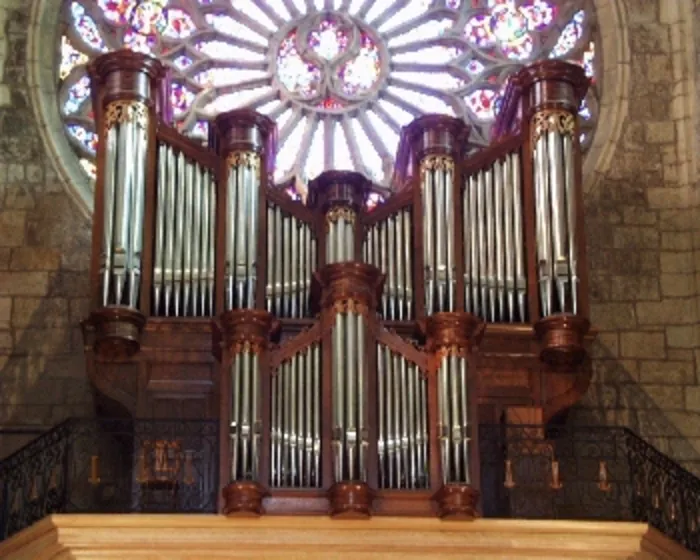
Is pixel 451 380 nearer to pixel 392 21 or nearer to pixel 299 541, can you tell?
pixel 299 541

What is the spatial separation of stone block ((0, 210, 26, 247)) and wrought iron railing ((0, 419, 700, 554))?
2.42 m

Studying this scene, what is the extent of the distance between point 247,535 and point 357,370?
1617 mm

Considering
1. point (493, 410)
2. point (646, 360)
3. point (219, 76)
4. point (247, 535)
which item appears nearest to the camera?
point (247, 535)

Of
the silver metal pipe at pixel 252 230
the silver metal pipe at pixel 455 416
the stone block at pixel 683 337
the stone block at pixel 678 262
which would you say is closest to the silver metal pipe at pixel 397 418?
the silver metal pipe at pixel 455 416

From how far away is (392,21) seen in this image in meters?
20.9

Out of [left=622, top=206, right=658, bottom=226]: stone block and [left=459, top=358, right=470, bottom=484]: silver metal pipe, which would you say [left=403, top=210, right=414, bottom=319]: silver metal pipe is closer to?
[left=459, top=358, right=470, bottom=484]: silver metal pipe

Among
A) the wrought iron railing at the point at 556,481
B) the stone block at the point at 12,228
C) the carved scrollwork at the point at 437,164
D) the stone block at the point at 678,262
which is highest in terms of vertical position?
the carved scrollwork at the point at 437,164

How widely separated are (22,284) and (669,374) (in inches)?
249

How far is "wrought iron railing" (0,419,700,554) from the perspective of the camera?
16125 mm

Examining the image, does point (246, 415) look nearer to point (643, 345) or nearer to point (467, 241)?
point (467, 241)

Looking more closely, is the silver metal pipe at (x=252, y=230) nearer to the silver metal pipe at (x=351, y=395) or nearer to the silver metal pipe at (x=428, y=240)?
the silver metal pipe at (x=351, y=395)

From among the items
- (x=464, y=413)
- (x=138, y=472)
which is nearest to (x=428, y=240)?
(x=464, y=413)

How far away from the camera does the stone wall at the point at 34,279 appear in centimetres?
1852

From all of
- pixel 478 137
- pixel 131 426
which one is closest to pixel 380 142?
pixel 478 137
